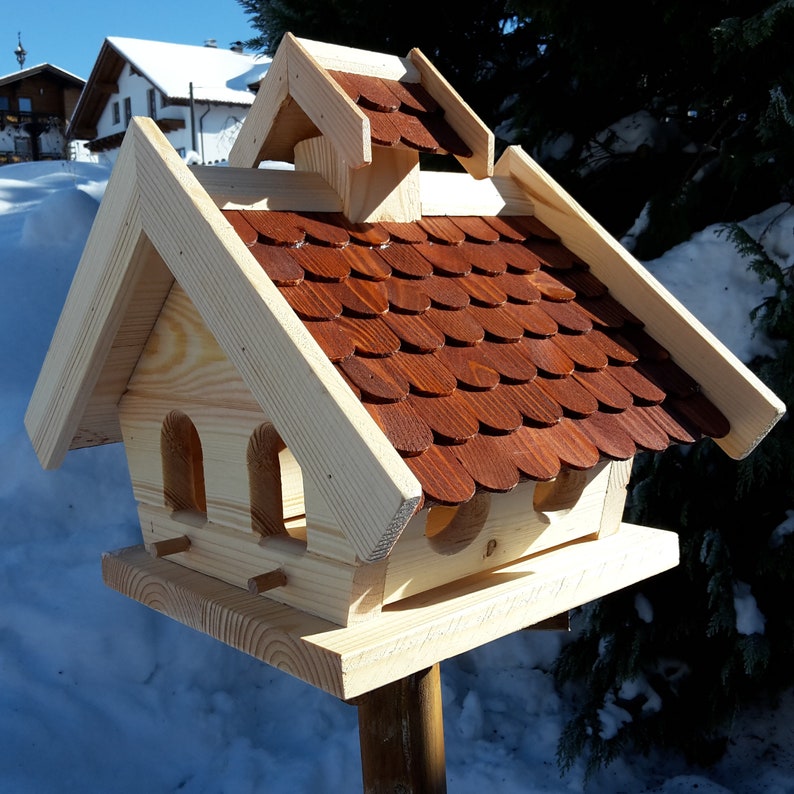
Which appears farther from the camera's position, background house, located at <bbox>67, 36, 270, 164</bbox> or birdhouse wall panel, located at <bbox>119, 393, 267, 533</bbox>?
background house, located at <bbox>67, 36, 270, 164</bbox>

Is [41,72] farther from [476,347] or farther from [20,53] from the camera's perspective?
[476,347]

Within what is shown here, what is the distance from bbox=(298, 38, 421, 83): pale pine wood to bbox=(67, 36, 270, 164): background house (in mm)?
16086

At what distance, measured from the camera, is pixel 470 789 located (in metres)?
3.00

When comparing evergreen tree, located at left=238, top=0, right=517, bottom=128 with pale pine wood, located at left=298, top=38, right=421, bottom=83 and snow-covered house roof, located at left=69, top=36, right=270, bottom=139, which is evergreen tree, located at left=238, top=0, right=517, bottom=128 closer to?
pale pine wood, located at left=298, top=38, right=421, bottom=83

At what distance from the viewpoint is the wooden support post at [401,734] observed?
1420 millimetres

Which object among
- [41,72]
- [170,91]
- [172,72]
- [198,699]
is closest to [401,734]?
[198,699]

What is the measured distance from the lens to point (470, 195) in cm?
143

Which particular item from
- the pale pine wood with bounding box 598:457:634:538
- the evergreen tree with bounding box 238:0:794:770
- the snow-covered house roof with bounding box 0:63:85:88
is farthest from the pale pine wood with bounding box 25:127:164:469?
the snow-covered house roof with bounding box 0:63:85:88

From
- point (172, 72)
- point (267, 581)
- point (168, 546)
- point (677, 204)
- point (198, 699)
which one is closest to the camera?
point (267, 581)

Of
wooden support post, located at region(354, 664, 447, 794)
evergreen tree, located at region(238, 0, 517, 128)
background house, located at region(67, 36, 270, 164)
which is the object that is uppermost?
evergreen tree, located at region(238, 0, 517, 128)

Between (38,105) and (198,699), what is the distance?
78.1 ft

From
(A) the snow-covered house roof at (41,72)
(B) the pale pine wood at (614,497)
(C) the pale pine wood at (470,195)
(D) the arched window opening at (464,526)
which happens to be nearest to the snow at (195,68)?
(A) the snow-covered house roof at (41,72)

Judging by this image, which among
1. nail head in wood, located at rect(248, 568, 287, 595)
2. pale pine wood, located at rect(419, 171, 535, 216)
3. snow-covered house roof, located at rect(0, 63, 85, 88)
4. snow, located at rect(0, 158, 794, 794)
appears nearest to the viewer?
nail head in wood, located at rect(248, 568, 287, 595)

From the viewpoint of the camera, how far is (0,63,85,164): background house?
2070 centimetres
